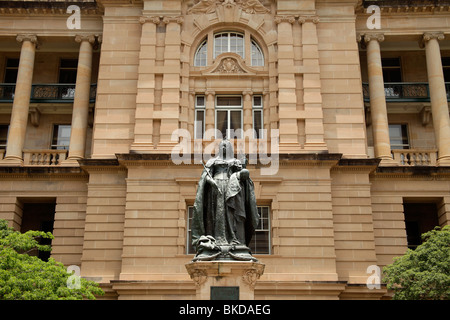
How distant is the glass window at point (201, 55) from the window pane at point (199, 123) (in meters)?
2.33

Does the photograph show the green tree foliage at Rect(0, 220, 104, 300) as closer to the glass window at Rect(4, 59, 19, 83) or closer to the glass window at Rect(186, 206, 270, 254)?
the glass window at Rect(186, 206, 270, 254)

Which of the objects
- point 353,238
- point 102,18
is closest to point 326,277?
point 353,238

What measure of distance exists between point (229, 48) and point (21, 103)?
10.1 meters

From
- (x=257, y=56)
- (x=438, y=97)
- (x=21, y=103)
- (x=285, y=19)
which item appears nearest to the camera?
(x=285, y=19)

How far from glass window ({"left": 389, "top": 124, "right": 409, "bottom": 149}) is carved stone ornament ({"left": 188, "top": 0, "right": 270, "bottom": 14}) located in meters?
8.81

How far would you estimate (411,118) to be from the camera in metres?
28.1

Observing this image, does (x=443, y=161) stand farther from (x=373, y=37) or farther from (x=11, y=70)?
(x=11, y=70)

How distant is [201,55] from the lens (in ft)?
83.5

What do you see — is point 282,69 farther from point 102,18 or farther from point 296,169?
point 102,18

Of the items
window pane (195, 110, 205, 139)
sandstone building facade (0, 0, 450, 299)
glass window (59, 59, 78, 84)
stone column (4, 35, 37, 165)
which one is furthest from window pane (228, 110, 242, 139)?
glass window (59, 59, 78, 84)

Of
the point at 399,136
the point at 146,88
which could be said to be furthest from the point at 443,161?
the point at 146,88

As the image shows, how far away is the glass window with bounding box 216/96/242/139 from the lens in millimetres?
24141

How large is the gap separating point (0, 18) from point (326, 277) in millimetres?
19605

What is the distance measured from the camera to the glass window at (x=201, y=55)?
82.9 feet
